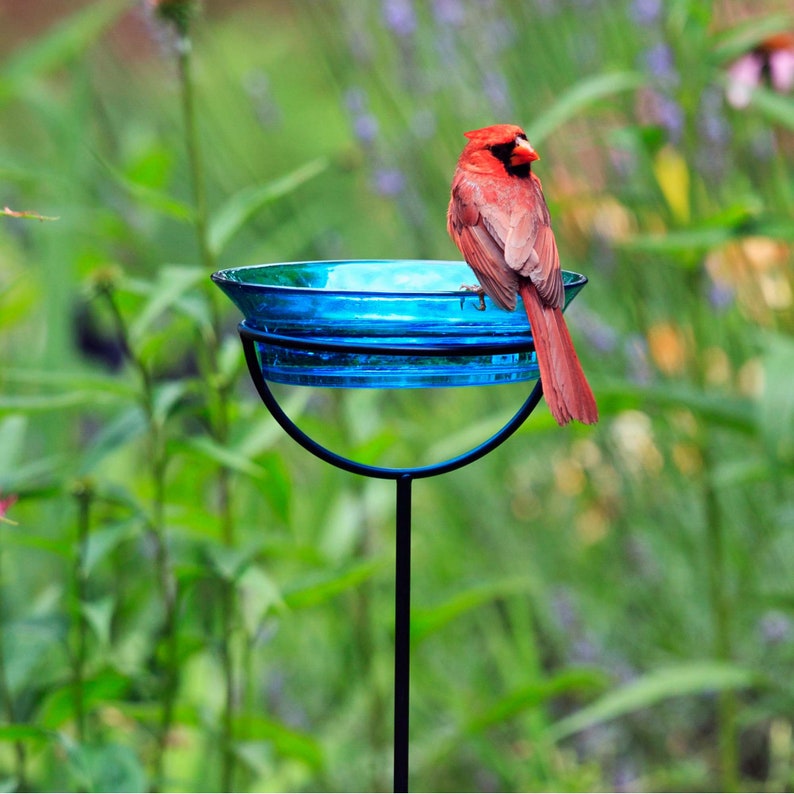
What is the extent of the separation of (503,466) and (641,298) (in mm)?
366

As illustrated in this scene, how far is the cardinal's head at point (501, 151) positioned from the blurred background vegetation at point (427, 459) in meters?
0.20

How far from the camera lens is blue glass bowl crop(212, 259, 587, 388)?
610 millimetres

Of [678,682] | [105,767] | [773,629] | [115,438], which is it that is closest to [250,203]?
[115,438]

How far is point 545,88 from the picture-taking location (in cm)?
158

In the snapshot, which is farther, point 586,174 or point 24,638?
point 586,174

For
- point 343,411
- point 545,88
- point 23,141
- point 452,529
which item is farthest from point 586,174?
point 23,141

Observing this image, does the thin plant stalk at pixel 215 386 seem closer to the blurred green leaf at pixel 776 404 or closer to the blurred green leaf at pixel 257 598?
the blurred green leaf at pixel 257 598

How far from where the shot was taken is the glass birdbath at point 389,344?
611 millimetres

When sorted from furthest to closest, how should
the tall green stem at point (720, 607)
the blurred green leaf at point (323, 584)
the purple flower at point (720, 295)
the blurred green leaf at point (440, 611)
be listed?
the purple flower at point (720, 295)
the tall green stem at point (720, 607)
the blurred green leaf at point (440, 611)
the blurred green leaf at point (323, 584)

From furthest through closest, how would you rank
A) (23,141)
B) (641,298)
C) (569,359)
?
(23,141) → (641,298) → (569,359)

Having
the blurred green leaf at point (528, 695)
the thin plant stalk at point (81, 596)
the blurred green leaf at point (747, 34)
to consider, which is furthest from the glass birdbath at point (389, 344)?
the blurred green leaf at point (747, 34)

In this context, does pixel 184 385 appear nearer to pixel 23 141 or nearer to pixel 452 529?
pixel 452 529

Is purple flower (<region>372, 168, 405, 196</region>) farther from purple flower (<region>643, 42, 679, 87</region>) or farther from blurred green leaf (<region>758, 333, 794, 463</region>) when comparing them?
blurred green leaf (<region>758, 333, 794, 463</region>)

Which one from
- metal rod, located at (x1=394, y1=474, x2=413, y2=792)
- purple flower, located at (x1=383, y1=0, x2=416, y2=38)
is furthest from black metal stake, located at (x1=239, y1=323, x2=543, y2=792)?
purple flower, located at (x1=383, y1=0, x2=416, y2=38)
